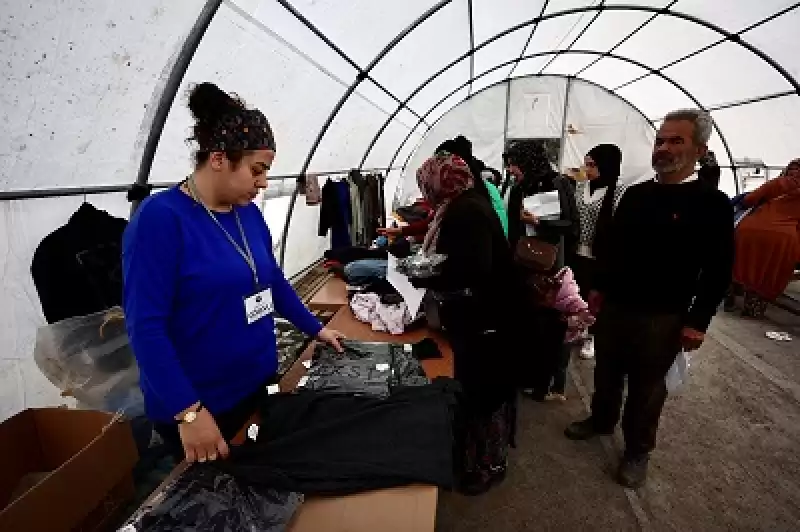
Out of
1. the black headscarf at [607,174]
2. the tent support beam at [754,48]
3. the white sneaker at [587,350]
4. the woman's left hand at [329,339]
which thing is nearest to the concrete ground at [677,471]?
the white sneaker at [587,350]

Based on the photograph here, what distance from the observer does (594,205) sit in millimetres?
3684

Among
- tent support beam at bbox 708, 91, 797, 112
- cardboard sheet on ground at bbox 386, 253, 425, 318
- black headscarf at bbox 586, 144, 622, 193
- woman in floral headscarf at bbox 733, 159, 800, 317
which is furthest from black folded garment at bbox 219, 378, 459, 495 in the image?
tent support beam at bbox 708, 91, 797, 112

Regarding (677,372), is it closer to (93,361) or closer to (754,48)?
(93,361)

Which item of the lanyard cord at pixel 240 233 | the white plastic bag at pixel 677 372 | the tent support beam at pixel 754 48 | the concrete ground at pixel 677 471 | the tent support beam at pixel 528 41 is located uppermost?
the tent support beam at pixel 528 41

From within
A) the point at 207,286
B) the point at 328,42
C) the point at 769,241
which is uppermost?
the point at 328,42

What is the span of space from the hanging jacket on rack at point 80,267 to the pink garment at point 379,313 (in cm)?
117

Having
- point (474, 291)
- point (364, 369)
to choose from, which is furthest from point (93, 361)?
point (474, 291)

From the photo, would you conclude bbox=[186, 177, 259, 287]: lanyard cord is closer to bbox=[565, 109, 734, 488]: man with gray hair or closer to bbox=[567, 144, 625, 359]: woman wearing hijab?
bbox=[565, 109, 734, 488]: man with gray hair

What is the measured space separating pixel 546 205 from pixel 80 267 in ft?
11.3

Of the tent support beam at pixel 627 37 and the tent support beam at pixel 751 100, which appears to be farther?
the tent support beam at pixel 751 100

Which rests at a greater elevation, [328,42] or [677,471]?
[328,42]

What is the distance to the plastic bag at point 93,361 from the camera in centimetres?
166

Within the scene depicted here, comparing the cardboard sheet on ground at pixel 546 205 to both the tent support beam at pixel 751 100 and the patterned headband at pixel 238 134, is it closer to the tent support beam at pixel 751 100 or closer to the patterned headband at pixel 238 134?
the patterned headband at pixel 238 134

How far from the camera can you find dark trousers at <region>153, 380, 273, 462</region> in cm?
133
